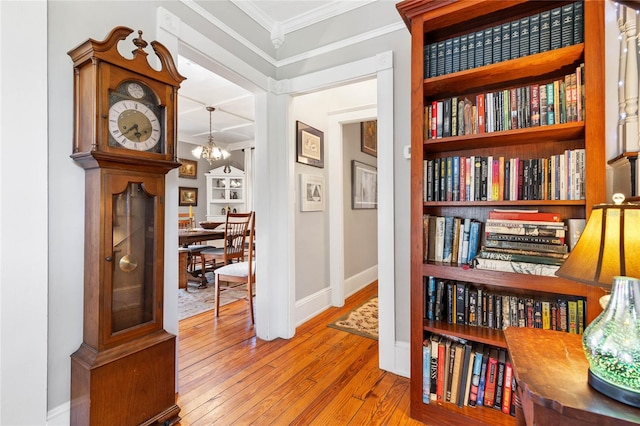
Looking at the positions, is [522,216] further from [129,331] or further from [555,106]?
[129,331]

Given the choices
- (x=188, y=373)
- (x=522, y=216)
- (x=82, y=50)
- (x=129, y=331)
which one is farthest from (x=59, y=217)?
(x=522, y=216)

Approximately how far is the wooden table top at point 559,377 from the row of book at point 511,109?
96cm

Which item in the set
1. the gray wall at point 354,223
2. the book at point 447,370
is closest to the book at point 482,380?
the book at point 447,370

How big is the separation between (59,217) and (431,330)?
73.6 inches

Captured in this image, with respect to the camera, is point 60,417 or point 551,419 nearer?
point 551,419

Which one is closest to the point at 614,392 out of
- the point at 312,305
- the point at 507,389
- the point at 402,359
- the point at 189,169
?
the point at 507,389

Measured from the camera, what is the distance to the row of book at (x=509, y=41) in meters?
1.34

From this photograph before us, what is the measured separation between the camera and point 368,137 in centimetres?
443

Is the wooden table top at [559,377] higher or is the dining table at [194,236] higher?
the dining table at [194,236]

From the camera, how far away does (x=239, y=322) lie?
2.99 metres

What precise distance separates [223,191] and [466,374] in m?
6.46

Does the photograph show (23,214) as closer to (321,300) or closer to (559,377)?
(559,377)

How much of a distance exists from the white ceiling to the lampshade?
2.10 m

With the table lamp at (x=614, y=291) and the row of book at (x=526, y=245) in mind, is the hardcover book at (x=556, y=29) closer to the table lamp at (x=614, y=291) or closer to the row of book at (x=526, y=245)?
the row of book at (x=526, y=245)
